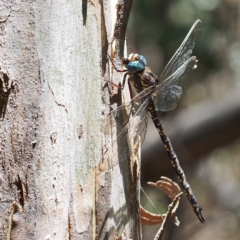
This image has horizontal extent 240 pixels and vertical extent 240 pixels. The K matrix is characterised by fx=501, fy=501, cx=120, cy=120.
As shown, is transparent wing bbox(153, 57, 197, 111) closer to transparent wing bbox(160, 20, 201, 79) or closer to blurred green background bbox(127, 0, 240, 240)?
transparent wing bbox(160, 20, 201, 79)

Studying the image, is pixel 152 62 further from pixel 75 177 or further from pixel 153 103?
pixel 75 177

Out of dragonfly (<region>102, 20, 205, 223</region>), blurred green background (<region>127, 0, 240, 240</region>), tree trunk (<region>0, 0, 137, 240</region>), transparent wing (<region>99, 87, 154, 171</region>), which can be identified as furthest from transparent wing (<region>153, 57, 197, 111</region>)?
blurred green background (<region>127, 0, 240, 240</region>)

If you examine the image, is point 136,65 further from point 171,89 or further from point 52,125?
point 52,125

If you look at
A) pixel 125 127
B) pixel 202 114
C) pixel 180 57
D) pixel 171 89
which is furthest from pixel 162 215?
pixel 202 114

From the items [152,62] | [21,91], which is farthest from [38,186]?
[152,62]


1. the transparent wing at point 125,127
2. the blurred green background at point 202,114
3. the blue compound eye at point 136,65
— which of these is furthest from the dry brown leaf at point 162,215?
the blurred green background at point 202,114
